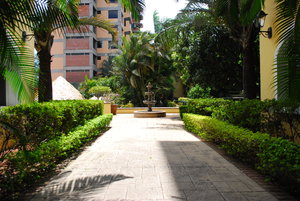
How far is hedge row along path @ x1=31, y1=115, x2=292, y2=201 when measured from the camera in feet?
11.7

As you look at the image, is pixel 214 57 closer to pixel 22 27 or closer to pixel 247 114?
pixel 247 114

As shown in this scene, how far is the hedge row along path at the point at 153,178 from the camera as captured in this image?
3580 millimetres

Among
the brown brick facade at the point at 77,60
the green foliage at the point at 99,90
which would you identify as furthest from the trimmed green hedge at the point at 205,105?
the brown brick facade at the point at 77,60

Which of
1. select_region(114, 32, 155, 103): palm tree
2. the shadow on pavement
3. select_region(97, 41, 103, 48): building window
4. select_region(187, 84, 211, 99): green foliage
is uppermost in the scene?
select_region(97, 41, 103, 48): building window

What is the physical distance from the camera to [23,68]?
4.26 metres

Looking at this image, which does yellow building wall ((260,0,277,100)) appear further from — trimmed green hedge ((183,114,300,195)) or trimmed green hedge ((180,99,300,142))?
trimmed green hedge ((183,114,300,195))

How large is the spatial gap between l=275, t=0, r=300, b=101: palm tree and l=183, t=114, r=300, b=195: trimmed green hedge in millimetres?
746

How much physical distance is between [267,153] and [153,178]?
1.78 metres

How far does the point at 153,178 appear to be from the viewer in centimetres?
433

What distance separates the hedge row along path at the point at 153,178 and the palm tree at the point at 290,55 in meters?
1.43

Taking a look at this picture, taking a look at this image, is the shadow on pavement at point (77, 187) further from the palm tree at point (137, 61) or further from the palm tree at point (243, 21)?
the palm tree at point (137, 61)

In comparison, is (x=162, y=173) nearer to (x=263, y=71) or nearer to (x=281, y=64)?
(x=281, y=64)

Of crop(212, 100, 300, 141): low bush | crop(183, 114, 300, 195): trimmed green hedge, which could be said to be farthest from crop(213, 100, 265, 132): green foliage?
crop(183, 114, 300, 195): trimmed green hedge

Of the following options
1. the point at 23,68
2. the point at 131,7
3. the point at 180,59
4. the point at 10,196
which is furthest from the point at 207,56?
the point at 10,196
